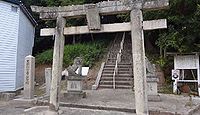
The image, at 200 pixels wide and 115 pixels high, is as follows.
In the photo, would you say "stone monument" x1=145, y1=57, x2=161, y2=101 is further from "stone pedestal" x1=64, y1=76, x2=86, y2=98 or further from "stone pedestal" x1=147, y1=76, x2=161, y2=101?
"stone pedestal" x1=64, y1=76, x2=86, y2=98

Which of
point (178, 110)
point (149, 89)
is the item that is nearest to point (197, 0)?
point (149, 89)

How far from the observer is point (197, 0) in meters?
A: 14.3

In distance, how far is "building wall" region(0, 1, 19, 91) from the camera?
52.4ft

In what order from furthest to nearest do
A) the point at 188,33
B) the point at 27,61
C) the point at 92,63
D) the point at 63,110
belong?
the point at 92,63, the point at 188,33, the point at 27,61, the point at 63,110

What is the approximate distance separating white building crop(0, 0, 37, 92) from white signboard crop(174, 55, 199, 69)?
11389 mm

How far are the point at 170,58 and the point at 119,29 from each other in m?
10.0

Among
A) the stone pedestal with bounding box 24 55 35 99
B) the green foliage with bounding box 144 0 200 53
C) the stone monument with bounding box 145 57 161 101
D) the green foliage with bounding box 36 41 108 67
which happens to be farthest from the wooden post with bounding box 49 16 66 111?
the green foliage with bounding box 36 41 108 67

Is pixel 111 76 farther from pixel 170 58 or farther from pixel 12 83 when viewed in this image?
pixel 12 83

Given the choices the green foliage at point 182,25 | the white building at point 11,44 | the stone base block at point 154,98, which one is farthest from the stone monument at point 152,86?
the white building at point 11,44

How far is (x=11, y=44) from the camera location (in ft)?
55.2

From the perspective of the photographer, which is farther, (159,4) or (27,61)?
(27,61)

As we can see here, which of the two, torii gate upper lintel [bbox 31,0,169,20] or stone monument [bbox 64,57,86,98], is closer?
torii gate upper lintel [bbox 31,0,169,20]

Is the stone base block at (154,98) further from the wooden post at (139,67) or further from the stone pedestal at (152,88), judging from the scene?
the wooden post at (139,67)

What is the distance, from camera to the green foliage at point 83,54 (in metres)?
21.3
